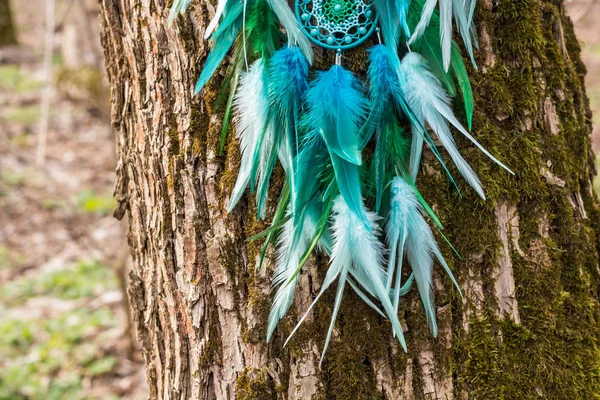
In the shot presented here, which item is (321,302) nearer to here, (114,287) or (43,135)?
(43,135)

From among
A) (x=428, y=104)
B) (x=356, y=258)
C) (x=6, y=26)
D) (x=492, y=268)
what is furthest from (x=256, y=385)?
(x=6, y=26)

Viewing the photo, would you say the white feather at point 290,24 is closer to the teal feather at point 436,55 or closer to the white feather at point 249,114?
the white feather at point 249,114

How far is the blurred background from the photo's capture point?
320 cm

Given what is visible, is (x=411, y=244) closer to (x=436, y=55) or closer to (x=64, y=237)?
(x=436, y=55)

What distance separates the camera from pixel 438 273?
1.26 metres

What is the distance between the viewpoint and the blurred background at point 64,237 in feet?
10.5

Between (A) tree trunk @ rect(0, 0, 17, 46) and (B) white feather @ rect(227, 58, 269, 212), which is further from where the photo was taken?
(A) tree trunk @ rect(0, 0, 17, 46)

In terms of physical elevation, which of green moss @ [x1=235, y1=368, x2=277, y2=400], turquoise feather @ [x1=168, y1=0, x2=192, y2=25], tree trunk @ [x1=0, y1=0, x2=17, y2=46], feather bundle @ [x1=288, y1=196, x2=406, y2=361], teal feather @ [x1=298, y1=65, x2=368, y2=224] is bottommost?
green moss @ [x1=235, y1=368, x2=277, y2=400]

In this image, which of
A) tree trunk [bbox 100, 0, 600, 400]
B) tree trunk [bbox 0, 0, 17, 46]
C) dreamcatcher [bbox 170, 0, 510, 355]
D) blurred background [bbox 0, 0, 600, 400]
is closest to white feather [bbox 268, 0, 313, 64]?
dreamcatcher [bbox 170, 0, 510, 355]

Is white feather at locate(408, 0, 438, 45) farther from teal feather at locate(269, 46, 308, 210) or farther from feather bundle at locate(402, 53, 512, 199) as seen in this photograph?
teal feather at locate(269, 46, 308, 210)

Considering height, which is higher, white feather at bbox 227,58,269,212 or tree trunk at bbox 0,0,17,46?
tree trunk at bbox 0,0,17,46

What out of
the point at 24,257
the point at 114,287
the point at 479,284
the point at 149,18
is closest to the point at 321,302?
the point at 479,284

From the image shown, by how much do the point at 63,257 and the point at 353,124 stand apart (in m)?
3.90

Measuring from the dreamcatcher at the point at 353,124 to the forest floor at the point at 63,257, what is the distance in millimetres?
1923
